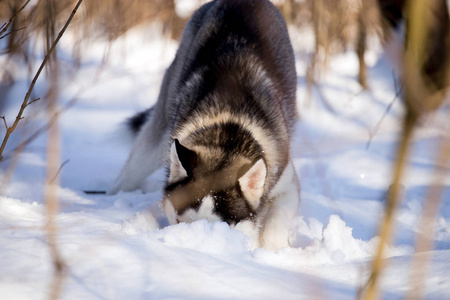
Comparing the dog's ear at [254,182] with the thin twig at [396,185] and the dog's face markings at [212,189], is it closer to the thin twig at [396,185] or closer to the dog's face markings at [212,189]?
the dog's face markings at [212,189]

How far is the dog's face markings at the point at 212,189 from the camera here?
274cm

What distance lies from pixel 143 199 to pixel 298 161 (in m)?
2.03

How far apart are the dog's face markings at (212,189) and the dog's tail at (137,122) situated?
2.14 meters

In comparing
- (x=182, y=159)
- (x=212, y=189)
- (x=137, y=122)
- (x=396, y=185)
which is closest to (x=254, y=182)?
(x=212, y=189)

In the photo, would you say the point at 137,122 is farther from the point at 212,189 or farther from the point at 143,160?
the point at 212,189

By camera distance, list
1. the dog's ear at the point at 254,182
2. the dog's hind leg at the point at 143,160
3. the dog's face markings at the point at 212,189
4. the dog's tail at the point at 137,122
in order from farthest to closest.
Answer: the dog's tail at the point at 137,122 → the dog's hind leg at the point at 143,160 → the dog's ear at the point at 254,182 → the dog's face markings at the point at 212,189

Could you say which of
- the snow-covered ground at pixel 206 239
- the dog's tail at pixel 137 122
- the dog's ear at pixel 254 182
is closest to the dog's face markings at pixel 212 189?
the dog's ear at pixel 254 182

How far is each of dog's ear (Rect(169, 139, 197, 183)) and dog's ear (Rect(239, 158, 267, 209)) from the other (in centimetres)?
32

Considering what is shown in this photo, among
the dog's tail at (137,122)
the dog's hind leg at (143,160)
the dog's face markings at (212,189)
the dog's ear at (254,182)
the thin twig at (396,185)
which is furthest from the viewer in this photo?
the dog's tail at (137,122)

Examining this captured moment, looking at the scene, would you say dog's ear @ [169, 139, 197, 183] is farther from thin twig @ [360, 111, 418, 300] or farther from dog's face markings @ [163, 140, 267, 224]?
thin twig @ [360, 111, 418, 300]

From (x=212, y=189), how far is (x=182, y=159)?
0.26 metres

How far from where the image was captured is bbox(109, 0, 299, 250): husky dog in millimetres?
2893

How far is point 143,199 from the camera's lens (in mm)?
4121

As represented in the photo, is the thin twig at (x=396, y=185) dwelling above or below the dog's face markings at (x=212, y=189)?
below
